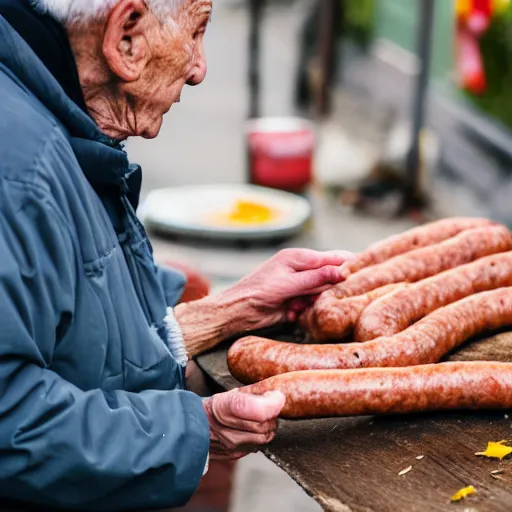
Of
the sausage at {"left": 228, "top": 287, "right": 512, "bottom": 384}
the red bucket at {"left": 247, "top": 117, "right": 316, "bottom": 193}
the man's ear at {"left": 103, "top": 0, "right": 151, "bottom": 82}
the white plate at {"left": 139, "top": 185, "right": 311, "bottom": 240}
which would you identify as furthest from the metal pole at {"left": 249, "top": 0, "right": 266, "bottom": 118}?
the man's ear at {"left": 103, "top": 0, "right": 151, "bottom": 82}

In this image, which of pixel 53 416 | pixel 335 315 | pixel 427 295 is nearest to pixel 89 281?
pixel 53 416

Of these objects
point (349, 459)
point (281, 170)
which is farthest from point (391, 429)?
point (281, 170)

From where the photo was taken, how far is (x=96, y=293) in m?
2.59

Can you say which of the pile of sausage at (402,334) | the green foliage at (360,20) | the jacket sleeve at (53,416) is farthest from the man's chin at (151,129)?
the green foliage at (360,20)

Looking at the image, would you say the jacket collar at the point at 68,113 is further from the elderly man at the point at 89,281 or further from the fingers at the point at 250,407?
the fingers at the point at 250,407

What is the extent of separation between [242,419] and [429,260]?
1.47 meters

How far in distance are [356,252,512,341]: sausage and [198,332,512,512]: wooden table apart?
473 mm

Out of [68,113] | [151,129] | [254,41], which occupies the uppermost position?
[68,113]

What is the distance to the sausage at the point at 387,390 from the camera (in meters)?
2.84

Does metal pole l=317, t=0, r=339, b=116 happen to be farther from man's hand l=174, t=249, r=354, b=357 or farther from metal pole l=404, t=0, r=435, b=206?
man's hand l=174, t=249, r=354, b=357

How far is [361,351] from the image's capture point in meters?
3.10

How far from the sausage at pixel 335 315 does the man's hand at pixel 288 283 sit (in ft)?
0.27

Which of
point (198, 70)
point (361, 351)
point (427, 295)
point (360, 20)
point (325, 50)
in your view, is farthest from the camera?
point (360, 20)

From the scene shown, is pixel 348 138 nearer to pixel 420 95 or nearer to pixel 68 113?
pixel 420 95
